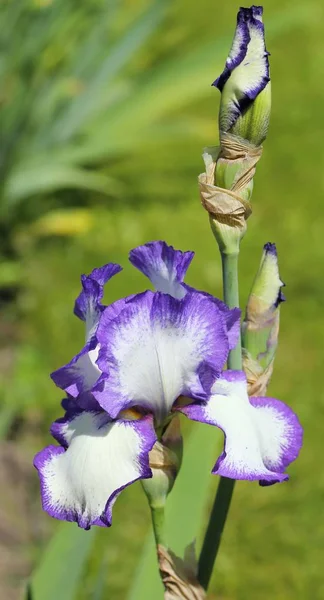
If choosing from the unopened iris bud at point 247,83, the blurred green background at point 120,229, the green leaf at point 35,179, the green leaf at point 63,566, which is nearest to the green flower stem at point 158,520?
the unopened iris bud at point 247,83

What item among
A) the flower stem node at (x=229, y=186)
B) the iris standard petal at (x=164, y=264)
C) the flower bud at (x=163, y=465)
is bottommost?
the flower bud at (x=163, y=465)

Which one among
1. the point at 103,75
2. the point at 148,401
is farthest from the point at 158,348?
the point at 103,75

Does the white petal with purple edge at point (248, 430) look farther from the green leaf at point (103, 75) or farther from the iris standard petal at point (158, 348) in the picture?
the green leaf at point (103, 75)

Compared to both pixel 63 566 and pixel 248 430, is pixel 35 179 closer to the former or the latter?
pixel 63 566

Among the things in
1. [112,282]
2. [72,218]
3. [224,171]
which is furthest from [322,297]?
[224,171]

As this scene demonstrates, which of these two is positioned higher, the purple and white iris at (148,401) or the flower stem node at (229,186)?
the flower stem node at (229,186)

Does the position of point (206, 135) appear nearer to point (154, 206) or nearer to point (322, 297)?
point (154, 206)

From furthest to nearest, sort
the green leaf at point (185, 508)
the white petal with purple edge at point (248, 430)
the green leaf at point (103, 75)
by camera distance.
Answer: the green leaf at point (103, 75), the green leaf at point (185, 508), the white petal with purple edge at point (248, 430)
